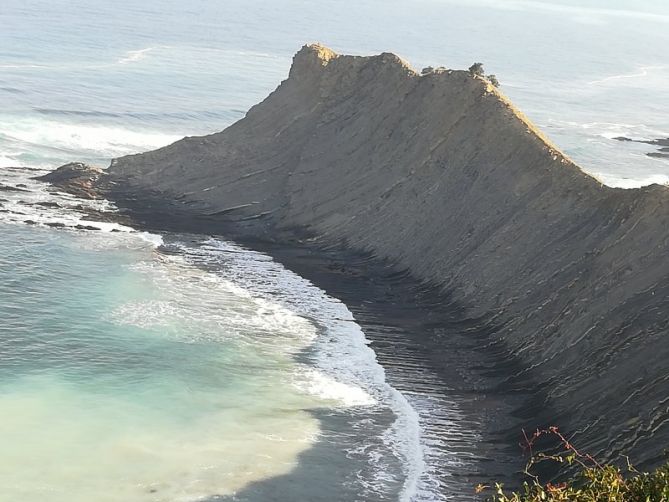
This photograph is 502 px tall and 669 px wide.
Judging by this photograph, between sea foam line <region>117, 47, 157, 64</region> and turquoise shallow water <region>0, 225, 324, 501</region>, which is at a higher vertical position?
sea foam line <region>117, 47, 157, 64</region>

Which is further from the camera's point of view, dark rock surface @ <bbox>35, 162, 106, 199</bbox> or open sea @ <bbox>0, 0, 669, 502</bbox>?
dark rock surface @ <bbox>35, 162, 106, 199</bbox>

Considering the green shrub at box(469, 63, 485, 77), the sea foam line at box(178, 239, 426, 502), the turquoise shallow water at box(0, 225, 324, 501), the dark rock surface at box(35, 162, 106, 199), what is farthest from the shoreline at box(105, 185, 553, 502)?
the green shrub at box(469, 63, 485, 77)

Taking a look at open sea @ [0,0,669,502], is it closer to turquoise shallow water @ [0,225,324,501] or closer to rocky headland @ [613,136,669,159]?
turquoise shallow water @ [0,225,324,501]

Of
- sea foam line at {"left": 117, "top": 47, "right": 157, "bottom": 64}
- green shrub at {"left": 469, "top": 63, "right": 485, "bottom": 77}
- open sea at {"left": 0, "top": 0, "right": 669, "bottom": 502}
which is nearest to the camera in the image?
open sea at {"left": 0, "top": 0, "right": 669, "bottom": 502}

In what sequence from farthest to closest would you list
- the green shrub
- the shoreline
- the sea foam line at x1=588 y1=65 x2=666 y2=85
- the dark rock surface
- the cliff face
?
the sea foam line at x1=588 y1=65 x2=666 y2=85 → the dark rock surface → the green shrub → the cliff face → the shoreline

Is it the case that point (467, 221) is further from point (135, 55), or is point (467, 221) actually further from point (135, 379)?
point (135, 55)

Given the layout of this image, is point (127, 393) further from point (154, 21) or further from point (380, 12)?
point (380, 12)

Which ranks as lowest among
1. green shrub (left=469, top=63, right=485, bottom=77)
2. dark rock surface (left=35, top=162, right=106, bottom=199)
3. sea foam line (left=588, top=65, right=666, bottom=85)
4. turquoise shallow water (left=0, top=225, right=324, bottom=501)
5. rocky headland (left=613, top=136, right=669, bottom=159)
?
turquoise shallow water (left=0, top=225, right=324, bottom=501)

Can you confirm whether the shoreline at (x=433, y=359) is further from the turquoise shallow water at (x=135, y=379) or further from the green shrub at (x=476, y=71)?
the green shrub at (x=476, y=71)
